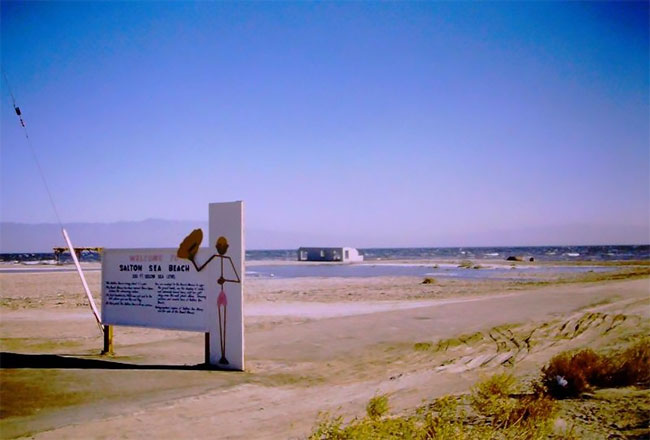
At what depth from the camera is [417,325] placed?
14.9 metres

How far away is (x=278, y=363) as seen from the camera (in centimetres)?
1034

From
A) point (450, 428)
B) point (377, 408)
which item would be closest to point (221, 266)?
point (377, 408)

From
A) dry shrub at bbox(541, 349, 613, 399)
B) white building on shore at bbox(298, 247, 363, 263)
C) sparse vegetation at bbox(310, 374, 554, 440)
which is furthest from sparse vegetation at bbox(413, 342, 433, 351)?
white building on shore at bbox(298, 247, 363, 263)

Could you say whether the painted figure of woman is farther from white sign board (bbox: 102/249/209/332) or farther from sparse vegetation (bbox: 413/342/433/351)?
sparse vegetation (bbox: 413/342/433/351)

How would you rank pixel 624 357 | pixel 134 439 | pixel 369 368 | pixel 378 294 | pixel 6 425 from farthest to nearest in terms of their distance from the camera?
pixel 378 294, pixel 369 368, pixel 624 357, pixel 6 425, pixel 134 439

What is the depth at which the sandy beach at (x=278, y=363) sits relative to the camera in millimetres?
6758

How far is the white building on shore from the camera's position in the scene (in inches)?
3280

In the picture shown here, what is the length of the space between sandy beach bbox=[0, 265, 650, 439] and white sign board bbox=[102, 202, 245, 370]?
2.38 ft

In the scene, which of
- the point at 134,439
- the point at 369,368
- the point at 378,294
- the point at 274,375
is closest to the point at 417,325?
the point at 369,368

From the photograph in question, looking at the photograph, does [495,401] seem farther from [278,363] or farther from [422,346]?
[422,346]

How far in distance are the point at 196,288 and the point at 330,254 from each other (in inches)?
2918

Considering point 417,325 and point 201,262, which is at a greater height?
point 201,262

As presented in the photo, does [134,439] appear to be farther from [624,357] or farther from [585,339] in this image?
[585,339]

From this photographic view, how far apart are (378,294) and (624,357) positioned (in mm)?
18890
